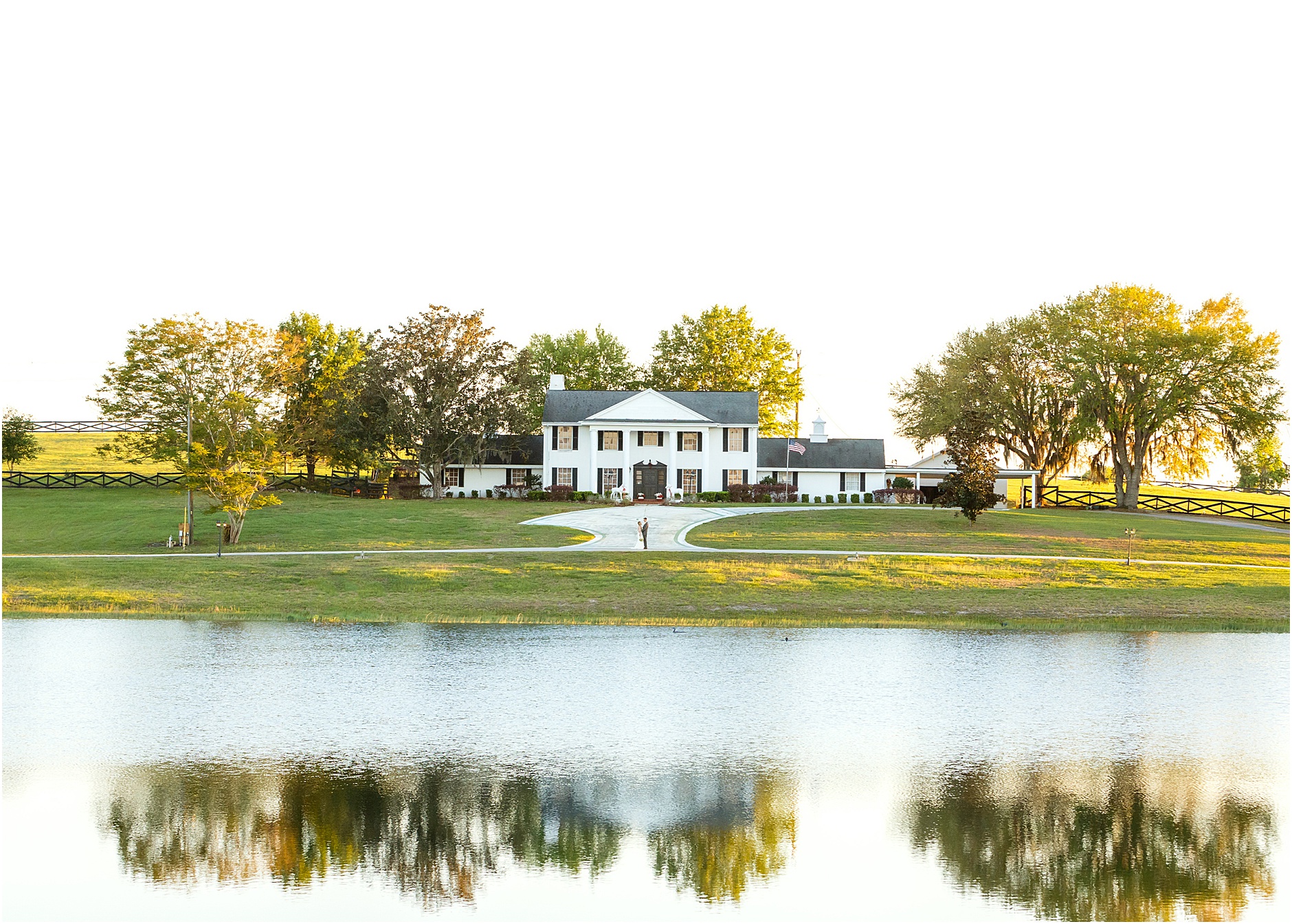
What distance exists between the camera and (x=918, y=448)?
78.3 metres

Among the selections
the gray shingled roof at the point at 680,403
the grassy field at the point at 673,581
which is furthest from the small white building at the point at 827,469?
the grassy field at the point at 673,581

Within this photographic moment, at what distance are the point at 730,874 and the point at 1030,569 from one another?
86.8ft

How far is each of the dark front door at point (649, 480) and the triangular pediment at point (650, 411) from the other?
301 centimetres

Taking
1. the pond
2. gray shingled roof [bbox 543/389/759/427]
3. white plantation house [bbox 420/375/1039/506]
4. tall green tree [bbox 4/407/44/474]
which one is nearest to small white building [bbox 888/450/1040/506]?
white plantation house [bbox 420/375/1039/506]

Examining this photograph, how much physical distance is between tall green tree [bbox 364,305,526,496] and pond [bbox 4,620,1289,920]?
Answer: 45.6 meters

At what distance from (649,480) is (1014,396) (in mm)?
26281

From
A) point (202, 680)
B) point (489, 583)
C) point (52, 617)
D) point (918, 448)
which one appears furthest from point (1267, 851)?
point (918, 448)

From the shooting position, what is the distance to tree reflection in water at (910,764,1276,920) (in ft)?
35.0

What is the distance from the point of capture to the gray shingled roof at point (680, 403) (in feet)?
226

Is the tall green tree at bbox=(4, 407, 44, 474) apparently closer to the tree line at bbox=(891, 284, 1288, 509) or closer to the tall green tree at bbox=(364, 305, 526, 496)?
the tall green tree at bbox=(364, 305, 526, 496)

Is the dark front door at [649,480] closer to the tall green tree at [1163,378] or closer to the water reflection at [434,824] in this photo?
the tall green tree at [1163,378]

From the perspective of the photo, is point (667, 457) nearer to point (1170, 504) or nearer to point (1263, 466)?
point (1170, 504)

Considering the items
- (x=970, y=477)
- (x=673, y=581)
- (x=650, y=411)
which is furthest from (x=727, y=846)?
(x=650, y=411)

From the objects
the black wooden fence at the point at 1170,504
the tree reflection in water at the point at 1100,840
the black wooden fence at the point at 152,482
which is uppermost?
the black wooden fence at the point at 152,482
